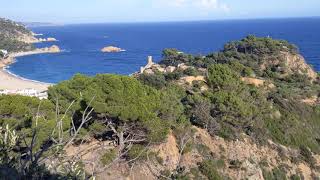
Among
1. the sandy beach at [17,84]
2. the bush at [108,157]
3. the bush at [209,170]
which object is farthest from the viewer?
the sandy beach at [17,84]

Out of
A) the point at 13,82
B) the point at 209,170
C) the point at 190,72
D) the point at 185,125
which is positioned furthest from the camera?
the point at 13,82

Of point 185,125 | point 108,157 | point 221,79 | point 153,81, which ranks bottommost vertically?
point 153,81

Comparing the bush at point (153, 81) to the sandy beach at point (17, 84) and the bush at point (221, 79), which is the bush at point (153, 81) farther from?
the sandy beach at point (17, 84)

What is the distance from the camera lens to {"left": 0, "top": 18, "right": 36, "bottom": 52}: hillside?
110750 millimetres

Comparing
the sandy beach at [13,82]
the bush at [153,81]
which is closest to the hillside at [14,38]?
the sandy beach at [13,82]

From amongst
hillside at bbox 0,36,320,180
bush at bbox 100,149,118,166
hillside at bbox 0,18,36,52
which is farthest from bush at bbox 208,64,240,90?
hillside at bbox 0,18,36,52

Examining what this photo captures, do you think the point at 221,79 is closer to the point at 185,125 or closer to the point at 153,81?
the point at 185,125

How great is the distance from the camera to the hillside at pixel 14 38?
363 ft

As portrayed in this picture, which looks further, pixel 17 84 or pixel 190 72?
pixel 17 84

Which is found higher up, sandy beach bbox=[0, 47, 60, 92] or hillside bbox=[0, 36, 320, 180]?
hillside bbox=[0, 36, 320, 180]

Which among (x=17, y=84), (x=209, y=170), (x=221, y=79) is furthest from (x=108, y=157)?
(x=17, y=84)

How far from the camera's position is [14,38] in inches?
5266

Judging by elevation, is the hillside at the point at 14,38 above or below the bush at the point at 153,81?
below

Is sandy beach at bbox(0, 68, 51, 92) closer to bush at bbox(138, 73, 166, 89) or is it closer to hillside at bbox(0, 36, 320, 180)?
bush at bbox(138, 73, 166, 89)
